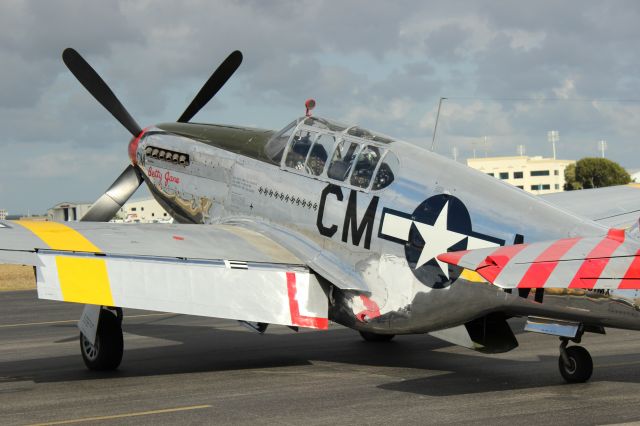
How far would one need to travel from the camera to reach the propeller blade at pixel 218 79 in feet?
55.0

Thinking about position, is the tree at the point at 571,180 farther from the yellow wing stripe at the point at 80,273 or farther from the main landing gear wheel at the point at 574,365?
the yellow wing stripe at the point at 80,273

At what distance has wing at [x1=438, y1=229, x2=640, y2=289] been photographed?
24.8 feet

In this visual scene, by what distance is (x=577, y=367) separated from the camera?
953cm

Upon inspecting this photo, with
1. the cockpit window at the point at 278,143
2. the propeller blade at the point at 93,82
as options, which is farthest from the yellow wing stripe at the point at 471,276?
the propeller blade at the point at 93,82

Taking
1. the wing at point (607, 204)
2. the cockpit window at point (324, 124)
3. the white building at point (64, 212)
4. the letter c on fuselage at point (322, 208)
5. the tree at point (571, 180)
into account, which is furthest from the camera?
the tree at point (571, 180)

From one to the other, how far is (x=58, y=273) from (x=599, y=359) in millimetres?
6688

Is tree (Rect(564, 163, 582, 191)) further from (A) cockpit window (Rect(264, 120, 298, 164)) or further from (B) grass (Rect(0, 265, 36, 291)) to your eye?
(A) cockpit window (Rect(264, 120, 298, 164))

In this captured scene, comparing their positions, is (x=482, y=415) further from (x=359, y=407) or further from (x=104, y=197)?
(x=104, y=197)

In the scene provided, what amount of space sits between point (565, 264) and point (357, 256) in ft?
10.3

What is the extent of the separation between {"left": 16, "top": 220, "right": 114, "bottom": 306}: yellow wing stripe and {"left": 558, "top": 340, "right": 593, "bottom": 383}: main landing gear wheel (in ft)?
15.6

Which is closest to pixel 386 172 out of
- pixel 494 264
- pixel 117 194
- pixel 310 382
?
pixel 310 382

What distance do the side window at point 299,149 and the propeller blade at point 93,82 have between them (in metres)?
4.72

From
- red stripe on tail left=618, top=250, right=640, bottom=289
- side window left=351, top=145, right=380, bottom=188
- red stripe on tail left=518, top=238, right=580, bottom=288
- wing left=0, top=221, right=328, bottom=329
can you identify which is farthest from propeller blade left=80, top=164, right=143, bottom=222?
red stripe on tail left=618, top=250, right=640, bottom=289

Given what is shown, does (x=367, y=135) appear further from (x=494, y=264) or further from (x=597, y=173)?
(x=597, y=173)
